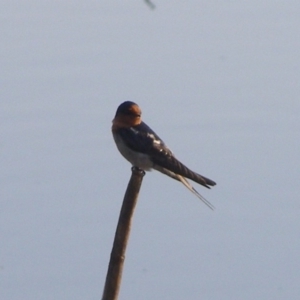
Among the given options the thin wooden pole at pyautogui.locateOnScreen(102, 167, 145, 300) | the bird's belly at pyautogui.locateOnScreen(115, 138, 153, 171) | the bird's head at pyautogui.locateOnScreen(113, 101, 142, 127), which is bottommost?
the thin wooden pole at pyautogui.locateOnScreen(102, 167, 145, 300)

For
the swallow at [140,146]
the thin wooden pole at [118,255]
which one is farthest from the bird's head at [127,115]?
the thin wooden pole at [118,255]

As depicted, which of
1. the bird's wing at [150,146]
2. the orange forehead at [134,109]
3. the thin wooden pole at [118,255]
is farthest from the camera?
the orange forehead at [134,109]

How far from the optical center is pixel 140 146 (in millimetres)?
4852

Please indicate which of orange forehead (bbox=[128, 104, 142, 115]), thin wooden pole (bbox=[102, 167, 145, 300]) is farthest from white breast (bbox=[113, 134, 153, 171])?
thin wooden pole (bbox=[102, 167, 145, 300])

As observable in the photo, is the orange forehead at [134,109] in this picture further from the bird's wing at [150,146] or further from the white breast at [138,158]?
the white breast at [138,158]

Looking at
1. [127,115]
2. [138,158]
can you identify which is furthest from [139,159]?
[127,115]

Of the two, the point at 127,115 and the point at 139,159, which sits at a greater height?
the point at 127,115

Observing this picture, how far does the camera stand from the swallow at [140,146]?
482cm

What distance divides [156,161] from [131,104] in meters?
0.31

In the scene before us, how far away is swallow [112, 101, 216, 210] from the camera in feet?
15.8

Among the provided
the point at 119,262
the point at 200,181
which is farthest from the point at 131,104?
→ the point at 119,262

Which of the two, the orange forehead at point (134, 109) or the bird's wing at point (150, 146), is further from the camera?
the orange forehead at point (134, 109)

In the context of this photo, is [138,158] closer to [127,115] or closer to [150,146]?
[150,146]

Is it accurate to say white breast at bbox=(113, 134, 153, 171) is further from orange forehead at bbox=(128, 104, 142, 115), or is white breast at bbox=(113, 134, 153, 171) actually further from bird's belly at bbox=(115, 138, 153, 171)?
orange forehead at bbox=(128, 104, 142, 115)
